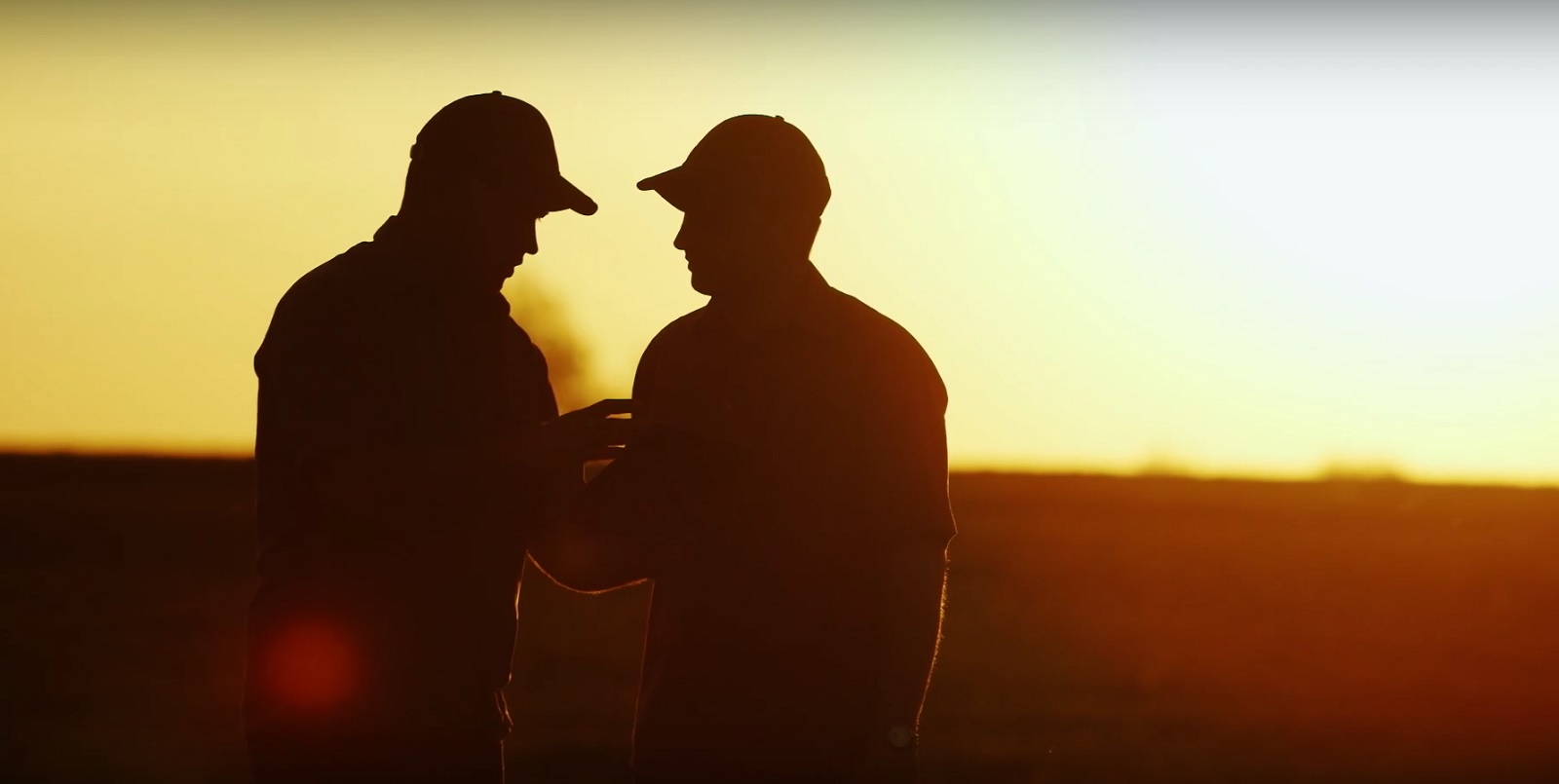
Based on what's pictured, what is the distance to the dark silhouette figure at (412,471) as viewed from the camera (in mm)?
5207

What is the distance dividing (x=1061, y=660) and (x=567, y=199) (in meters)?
16.8

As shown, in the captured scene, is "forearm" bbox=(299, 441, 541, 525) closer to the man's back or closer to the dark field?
the man's back

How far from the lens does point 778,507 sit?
530 centimetres

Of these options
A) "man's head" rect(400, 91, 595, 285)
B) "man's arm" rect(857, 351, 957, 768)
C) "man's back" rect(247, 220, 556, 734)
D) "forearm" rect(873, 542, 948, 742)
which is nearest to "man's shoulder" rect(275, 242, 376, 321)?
"man's back" rect(247, 220, 556, 734)

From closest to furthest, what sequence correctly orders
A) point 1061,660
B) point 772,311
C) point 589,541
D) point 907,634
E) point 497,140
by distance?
point 907,634, point 772,311, point 497,140, point 589,541, point 1061,660

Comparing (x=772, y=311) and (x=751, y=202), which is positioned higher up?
(x=751, y=202)

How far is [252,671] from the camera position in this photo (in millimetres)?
5207

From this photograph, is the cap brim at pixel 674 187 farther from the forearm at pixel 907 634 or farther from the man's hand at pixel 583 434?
the forearm at pixel 907 634

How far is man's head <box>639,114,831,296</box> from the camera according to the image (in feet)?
18.0

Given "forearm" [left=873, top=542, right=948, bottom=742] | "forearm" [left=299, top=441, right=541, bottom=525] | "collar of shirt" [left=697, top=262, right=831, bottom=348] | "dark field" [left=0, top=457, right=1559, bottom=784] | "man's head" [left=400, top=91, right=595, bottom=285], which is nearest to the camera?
"forearm" [left=873, top=542, right=948, bottom=742]

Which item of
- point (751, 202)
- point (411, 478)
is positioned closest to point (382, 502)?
point (411, 478)

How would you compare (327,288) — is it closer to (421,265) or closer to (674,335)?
(421,265)

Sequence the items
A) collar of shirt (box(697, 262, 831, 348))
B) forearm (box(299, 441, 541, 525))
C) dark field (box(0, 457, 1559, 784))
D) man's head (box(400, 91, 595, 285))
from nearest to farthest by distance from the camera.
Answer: forearm (box(299, 441, 541, 525)), collar of shirt (box(697, 262, 831, 348)), man's head (box(400, 91, 595, 285)), dark field (box(0, 457, 1559, 784))

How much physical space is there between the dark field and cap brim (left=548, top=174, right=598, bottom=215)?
7.55 meters
